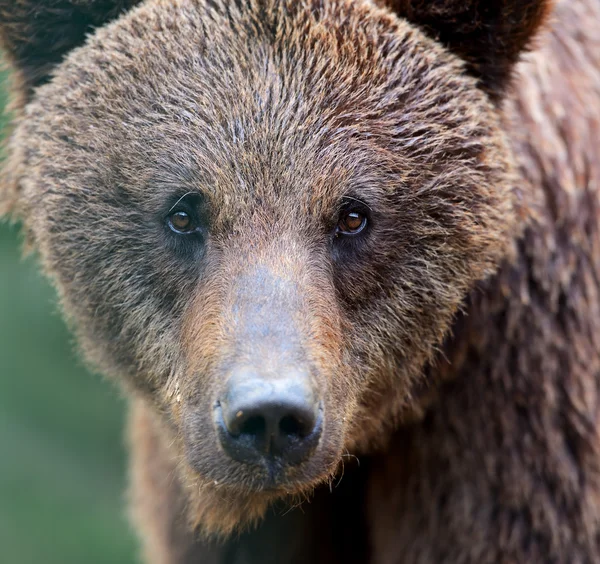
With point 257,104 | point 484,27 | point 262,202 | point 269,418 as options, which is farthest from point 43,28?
point 269,418

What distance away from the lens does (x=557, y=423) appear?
4.06 meters

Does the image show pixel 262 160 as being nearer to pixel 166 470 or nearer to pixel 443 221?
pixel 443 221

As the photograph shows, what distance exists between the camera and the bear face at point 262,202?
132 inches

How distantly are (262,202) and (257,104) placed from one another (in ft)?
1.21

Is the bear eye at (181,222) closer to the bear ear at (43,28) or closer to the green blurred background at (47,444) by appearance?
the bear ear at (43,28)

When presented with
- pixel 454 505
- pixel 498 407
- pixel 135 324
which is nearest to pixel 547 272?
pixel 498 407

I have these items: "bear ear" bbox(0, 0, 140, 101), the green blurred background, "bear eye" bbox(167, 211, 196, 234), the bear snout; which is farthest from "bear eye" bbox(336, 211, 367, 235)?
the green blurred background

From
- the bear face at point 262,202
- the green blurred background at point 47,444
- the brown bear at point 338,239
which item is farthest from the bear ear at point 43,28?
the green blurred background at point 47,444

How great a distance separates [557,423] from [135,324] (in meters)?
1.83

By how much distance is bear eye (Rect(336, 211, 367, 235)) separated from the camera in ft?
11.7

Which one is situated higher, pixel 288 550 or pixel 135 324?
pixel 135 324

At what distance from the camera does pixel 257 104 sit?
3480 mm

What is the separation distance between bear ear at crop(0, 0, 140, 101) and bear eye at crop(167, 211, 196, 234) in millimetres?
921

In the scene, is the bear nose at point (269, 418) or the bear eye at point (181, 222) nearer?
the bear nose at point (269, 418)
